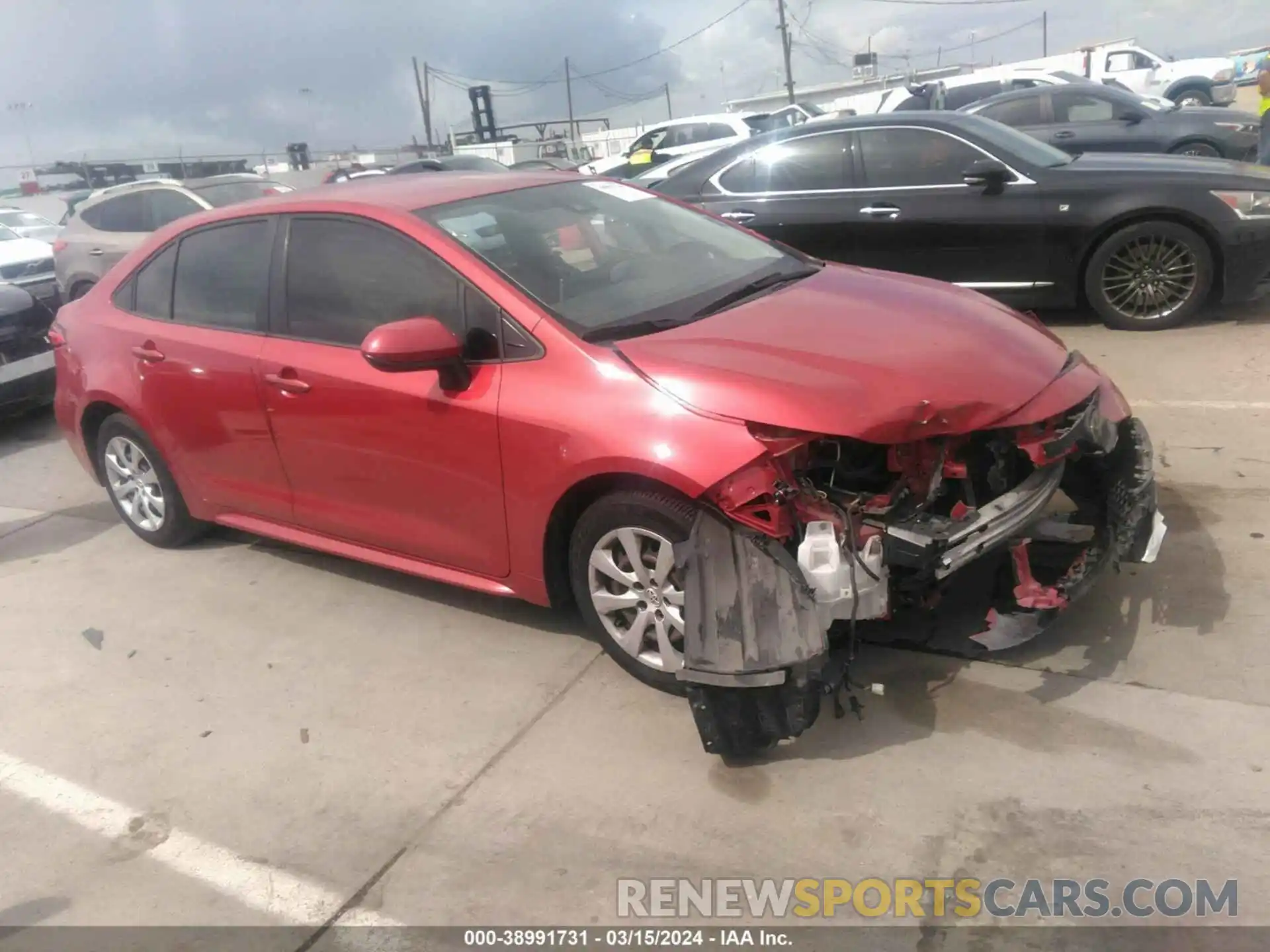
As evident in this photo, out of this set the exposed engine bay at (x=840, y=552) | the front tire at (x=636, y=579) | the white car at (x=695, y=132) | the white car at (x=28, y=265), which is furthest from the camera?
the white car at (x=695, y=132)

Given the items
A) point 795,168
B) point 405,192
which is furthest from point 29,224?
point 405,192

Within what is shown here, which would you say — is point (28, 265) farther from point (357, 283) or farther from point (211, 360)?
point (357, 283)

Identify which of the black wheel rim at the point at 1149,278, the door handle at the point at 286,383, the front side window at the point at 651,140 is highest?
the front side window at the point at 651,140

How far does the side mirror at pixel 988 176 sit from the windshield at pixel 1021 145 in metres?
0.21

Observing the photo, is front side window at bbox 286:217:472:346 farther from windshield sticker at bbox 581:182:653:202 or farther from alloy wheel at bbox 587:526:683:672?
alloy wheel at bbox 587:526:683:672

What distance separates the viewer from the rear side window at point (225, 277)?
4152 millimetres

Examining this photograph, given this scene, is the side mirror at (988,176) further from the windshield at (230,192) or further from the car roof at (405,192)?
the windshield at (230,192)

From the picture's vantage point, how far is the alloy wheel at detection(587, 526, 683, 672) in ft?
10.3

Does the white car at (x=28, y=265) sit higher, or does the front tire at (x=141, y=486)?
the white car at (x=28, y=265)

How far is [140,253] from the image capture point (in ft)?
15.8

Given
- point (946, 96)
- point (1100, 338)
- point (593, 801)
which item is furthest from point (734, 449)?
point (946, 96)

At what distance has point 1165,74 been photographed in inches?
896

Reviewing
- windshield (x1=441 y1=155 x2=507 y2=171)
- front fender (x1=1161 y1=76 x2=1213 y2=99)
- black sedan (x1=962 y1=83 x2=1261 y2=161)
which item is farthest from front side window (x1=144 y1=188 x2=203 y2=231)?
front fender (x1=1161 y1=76 x2=1213 y2=99)

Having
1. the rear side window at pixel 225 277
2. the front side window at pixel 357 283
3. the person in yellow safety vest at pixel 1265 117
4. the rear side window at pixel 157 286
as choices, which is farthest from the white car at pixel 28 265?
the person in yellow safety vest at pixel 1265 117
